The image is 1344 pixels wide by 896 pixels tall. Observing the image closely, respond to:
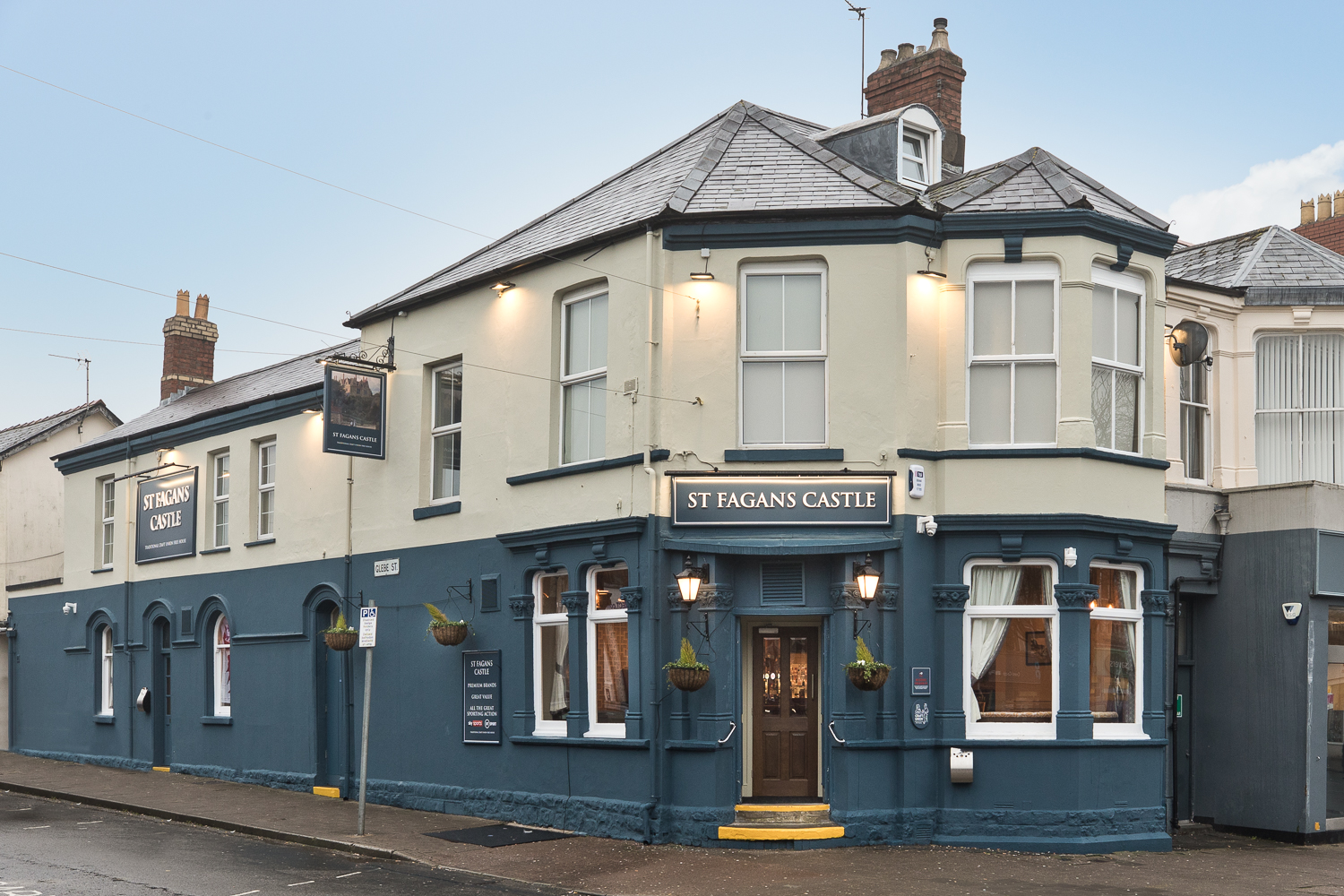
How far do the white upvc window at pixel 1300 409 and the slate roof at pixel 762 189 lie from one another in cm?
344

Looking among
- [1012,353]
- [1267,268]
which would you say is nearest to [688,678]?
[1012,353]

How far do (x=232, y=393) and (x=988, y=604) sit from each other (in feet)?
54.9

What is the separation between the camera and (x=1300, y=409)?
60.6 feet

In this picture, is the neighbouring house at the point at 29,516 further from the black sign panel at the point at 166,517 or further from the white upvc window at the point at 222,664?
the white upvc window at the point at 222,664

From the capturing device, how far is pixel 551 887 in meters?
12.8

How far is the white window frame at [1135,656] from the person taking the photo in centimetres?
1536

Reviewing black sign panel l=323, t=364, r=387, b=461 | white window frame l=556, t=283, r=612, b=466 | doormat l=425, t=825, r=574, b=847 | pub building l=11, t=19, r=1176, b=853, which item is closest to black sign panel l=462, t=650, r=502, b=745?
pub building l=11, t=19, r=1176, b=853

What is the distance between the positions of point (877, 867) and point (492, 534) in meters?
6.92

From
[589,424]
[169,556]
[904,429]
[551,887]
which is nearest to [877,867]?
[551,887]

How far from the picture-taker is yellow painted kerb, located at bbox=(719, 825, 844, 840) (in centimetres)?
1448

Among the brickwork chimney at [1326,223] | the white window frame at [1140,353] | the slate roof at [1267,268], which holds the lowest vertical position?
the white window frame at [1140,353]

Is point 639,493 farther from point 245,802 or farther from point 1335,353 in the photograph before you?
point 1335,353

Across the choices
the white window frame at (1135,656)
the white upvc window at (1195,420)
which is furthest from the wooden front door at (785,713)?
the white upvc window at (1195,420)

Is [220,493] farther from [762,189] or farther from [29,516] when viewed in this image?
[762,189]
